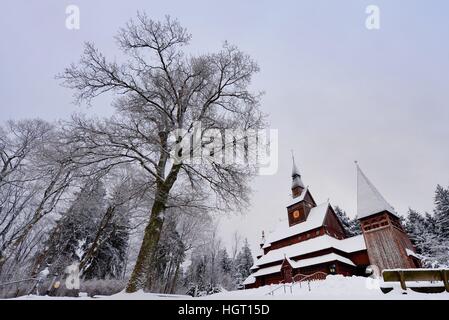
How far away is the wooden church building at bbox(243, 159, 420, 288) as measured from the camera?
19.9m

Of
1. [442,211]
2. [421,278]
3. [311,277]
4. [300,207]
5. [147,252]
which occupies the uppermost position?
[300,207]

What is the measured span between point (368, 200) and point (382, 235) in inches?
149

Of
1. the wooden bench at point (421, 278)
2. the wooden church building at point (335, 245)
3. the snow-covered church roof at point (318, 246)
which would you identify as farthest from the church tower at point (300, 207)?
the wooden bench at point (421, 278)

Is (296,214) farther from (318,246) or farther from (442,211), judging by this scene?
(442,211)

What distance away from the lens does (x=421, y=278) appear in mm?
8289

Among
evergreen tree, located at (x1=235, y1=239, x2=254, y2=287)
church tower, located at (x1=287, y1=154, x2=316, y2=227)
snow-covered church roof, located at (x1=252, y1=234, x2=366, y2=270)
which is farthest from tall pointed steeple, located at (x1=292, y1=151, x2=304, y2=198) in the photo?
evergreen tree, located at (x1=235, y1=239, x2=254, y2=287)

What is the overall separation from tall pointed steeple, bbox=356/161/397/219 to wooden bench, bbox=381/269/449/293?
14834mm

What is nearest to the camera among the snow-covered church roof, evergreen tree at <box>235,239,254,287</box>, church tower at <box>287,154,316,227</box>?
the snow-covered church roof

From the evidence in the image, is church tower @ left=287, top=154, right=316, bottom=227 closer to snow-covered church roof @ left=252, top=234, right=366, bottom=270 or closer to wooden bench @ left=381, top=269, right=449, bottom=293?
snow-covered church roof @ left=252, top=234, right=366, bottom=270

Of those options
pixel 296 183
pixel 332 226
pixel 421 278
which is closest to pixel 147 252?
pixel 421 278

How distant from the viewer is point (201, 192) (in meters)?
9.02

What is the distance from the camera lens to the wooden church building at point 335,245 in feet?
65.2

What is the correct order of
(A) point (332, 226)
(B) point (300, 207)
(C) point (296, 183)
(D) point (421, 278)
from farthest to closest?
1. (C) point (296, 183)
2. (B) point (300, 207)
3. (A) point (332, 226)
4. (D) point (421, 278)

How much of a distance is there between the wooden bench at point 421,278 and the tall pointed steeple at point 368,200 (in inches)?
584
